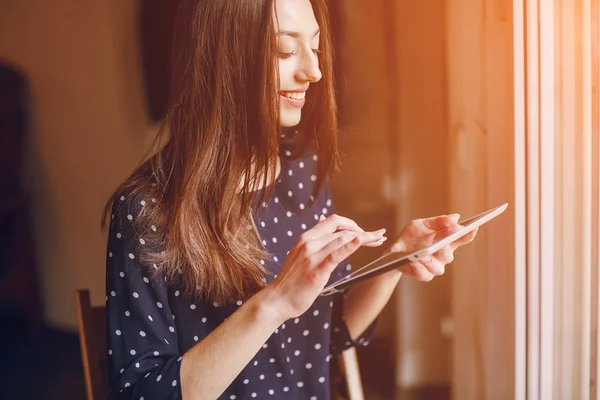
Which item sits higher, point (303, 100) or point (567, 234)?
point (303, 100)

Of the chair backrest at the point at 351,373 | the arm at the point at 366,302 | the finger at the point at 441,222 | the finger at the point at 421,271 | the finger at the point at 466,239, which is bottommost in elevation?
the chair backrest at the point at 351,373

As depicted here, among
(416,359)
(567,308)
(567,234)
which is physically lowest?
(416,359)

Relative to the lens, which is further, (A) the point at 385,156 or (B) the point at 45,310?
(A) the point at 385,156

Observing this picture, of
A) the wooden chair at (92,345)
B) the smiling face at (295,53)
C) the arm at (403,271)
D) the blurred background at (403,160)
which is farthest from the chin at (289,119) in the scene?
the wooden chair at (92,345)

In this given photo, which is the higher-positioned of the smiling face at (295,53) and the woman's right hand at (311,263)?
the smiling face at (295,53)

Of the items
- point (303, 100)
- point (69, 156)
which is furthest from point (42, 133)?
point (303, 100)

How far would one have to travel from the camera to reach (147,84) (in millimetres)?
863

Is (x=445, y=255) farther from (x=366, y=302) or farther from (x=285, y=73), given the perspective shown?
(x=285, y=73)

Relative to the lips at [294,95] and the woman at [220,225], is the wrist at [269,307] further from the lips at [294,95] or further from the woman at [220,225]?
A: the lips at [294,95]

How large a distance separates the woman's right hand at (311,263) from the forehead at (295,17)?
259 mm

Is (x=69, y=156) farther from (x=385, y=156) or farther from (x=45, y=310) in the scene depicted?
(x=385, y=156)

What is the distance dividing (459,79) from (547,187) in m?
0.21

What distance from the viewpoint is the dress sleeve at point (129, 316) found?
2.55ft

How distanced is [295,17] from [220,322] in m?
0.41
